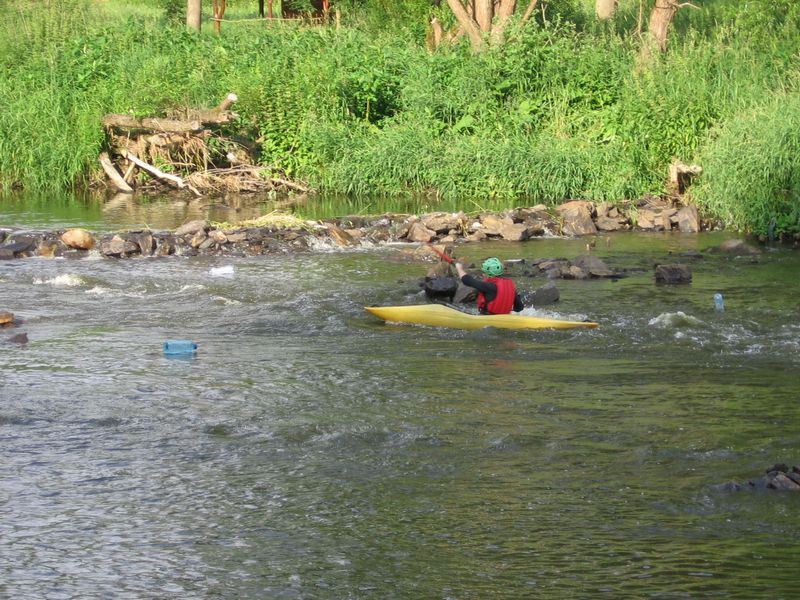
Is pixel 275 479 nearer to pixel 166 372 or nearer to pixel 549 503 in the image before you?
pixel 549 503

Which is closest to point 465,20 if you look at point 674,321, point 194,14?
point 194,14

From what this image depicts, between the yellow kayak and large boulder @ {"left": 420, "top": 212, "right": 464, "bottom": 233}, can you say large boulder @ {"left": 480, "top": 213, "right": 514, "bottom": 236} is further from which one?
the yellow kayak

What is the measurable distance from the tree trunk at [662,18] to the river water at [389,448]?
11.6m

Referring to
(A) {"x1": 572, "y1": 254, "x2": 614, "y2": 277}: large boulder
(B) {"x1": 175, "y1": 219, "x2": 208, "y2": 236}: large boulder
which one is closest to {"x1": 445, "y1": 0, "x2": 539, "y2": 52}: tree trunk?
(B) {"x1": 175, "y1": 219, "x2": 208, "y2": 236}: large boulder

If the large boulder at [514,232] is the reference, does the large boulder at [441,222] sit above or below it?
above

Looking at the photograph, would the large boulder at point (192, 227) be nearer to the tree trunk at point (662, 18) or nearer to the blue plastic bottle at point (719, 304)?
the blue plastic bottle at point (719, 304)

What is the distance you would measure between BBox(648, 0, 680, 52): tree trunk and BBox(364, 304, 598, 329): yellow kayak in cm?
1354

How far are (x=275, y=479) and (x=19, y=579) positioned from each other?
1.90m

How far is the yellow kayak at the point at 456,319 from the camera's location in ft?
38.8

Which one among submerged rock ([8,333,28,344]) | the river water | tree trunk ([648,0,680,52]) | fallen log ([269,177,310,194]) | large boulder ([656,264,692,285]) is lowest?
the river water

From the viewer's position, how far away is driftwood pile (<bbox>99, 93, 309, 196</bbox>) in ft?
71.3

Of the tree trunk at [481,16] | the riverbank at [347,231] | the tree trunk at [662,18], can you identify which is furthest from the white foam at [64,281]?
the tree trunk at [662,18]

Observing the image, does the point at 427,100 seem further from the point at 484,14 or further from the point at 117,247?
the point at 117,247

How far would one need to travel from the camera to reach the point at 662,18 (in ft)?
78.9
